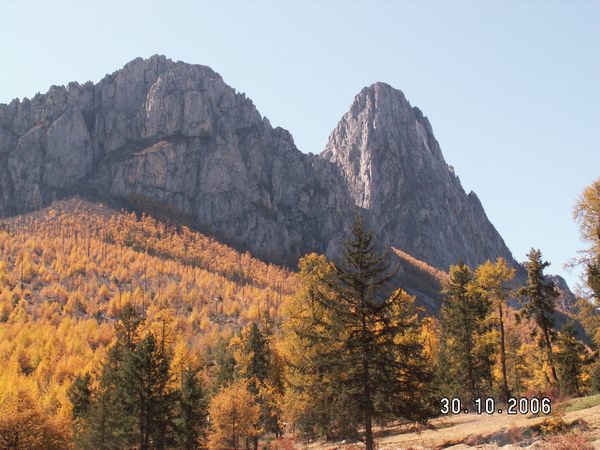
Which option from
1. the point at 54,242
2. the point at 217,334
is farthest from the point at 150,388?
the point at 54,242

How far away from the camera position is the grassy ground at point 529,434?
17.5m

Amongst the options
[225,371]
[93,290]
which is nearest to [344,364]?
[225,371]

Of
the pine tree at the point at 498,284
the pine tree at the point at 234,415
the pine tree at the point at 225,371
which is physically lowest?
the pine tree at the point at 234,415

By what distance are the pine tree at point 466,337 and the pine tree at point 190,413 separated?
19.7m

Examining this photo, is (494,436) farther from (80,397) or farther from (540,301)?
(80,397)

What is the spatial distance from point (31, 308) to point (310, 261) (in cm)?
11867

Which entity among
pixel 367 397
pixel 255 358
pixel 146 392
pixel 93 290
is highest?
pixel 93 290

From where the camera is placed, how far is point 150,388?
31719 mm

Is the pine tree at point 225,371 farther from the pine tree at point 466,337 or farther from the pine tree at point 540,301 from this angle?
the pine tree at point 540,301

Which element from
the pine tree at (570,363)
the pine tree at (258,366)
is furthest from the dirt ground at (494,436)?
the pine tree at (258,366)

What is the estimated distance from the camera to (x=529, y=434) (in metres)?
20.4

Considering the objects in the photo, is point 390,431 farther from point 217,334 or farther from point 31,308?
point 31,308

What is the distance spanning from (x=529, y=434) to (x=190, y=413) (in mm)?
25684

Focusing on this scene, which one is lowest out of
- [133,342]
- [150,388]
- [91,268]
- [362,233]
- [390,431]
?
[390,431]
